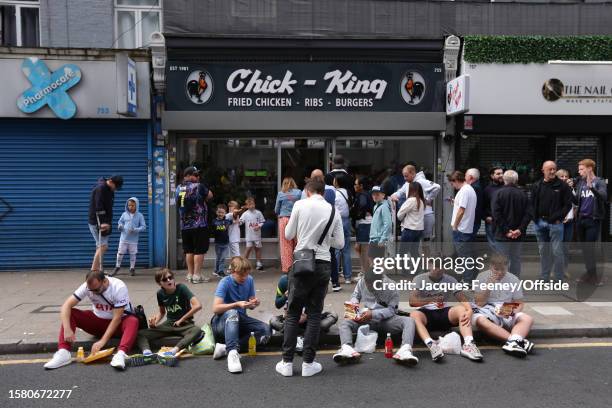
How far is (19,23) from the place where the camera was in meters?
10.9

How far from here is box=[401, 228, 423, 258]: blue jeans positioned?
9.02 metres

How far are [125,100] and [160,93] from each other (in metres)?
0.92

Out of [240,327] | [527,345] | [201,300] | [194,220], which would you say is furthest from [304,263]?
[194,220]

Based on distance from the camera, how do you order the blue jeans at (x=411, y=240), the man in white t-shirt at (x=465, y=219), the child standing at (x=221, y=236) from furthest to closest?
the child standing at (x=221, y=236) < the blue jeans at (x=411, y=240) < the man in white t-shirt at (x=465, y=219)

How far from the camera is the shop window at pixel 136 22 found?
435 inches

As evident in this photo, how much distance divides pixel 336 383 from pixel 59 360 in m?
2.84

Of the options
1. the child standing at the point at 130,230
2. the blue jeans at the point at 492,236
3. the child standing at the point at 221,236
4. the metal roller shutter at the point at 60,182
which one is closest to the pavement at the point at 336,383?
the blue jeans at the point at 492,236

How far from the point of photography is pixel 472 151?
11.5 metres

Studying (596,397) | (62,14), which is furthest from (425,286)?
(62,14)

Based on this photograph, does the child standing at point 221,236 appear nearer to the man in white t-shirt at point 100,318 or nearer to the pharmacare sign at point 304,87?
the pharmacare sign at point 304,87

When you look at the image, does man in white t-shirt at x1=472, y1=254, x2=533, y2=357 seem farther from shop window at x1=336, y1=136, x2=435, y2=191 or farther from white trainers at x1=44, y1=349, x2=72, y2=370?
shop window at x1=336, y1=136, x2=435, y2=191

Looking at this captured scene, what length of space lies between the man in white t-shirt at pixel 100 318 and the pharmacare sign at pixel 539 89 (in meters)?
7.85

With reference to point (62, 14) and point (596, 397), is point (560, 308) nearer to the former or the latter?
point (596, 397)

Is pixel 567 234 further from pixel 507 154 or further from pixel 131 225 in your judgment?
pixel 131 225
